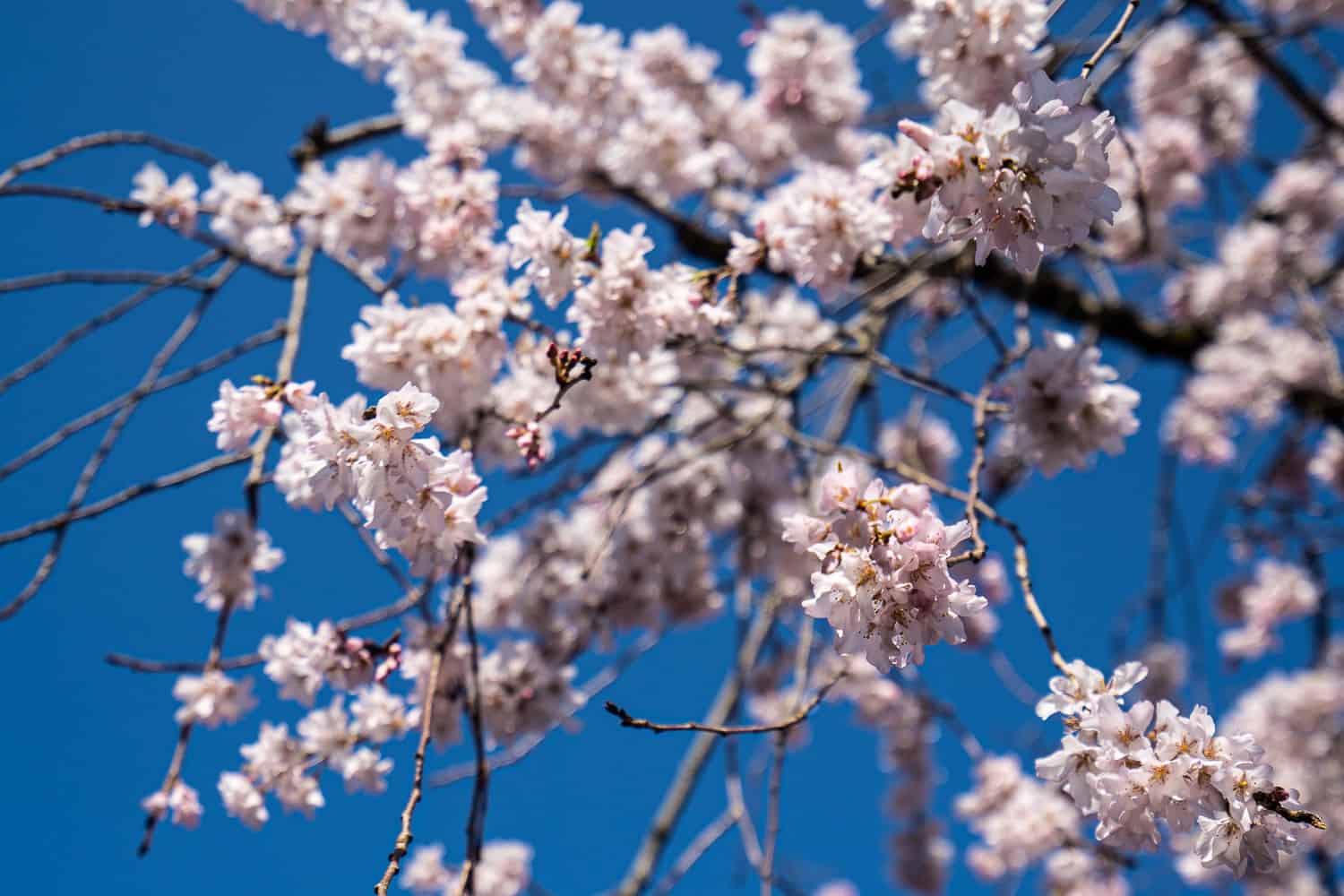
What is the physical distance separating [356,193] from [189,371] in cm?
69

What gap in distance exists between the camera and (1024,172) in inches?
51.2

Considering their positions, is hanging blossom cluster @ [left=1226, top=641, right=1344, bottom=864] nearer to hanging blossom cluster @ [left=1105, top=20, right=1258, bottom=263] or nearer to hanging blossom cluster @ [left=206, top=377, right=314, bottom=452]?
hanging blossom cluster @ [left=1105, top=20, right=1258, bottom=263]

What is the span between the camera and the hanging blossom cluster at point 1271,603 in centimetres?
540

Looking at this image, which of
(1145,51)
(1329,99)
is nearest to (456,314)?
(1145,51)

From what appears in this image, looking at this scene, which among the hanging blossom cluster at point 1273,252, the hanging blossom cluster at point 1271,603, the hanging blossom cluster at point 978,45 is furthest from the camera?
the hanging blossom cluster at point 1271,603

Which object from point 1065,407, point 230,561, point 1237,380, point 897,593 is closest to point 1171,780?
point 897,593

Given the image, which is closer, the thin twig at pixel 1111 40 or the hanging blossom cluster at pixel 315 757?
the thin twig at pixel 1111 40

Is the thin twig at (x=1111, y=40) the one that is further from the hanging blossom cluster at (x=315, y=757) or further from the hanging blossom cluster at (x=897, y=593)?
the hanging blossom cluster at (x=315, y=757)

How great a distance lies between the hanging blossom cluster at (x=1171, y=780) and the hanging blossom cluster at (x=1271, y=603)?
4.61m

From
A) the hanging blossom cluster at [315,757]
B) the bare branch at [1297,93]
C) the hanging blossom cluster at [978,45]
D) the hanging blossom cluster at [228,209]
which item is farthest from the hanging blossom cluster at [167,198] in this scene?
the bare branch at [1297,93]

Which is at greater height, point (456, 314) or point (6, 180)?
point (6, 180)

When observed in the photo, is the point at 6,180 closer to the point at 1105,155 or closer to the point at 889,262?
the point at 889,262

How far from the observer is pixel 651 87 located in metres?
3.73

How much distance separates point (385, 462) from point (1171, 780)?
49.3 inches
